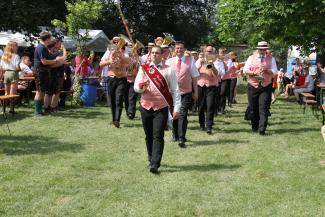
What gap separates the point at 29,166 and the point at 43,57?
16.5ft

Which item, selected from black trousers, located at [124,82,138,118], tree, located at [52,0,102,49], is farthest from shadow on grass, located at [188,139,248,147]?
tree, located at [52,0,102,49]

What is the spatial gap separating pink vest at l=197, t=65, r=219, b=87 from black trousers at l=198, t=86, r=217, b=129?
9 cm

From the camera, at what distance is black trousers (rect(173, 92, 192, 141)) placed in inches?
373

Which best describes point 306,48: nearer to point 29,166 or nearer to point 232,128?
point 232,128

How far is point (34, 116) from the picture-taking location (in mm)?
12367

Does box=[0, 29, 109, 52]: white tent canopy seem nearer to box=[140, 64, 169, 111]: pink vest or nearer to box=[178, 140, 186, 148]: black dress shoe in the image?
box=[178, 140, 186, 148]: black dress shoe

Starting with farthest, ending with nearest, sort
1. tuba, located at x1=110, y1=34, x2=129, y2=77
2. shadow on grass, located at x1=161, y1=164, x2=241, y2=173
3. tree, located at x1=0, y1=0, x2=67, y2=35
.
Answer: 1. tree, located at x1=0, y1=0, x2=67, y2=35
2. tuba, located at x1=110, y1=34, x2=129, y2=77
3. shadow on grass, located at x1=161, y1=164, x2=241, y2=173

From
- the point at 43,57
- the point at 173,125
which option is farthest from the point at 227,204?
the point at 43,57

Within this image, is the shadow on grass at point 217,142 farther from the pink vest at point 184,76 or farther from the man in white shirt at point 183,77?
the pink vest at point 184,76

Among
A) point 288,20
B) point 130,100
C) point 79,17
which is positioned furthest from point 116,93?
point 288,20

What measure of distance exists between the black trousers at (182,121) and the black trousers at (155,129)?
188 centimetres

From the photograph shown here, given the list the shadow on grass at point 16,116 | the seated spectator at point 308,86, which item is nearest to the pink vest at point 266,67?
the shadow on grass at point 16,116

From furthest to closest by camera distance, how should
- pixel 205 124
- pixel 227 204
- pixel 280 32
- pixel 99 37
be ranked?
pixel 99 37 < pixel 280 32 < pixel 205 124 < pixel 227 204

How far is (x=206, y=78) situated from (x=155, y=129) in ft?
13.3
